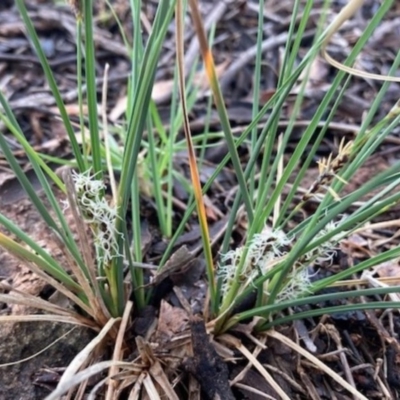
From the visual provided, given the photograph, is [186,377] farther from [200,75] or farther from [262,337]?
[200,75]

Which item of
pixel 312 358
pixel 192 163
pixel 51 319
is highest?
pixel 192 163

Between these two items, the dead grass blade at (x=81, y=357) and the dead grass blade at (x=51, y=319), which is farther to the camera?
the dead grass blade at (x=51, y=319)

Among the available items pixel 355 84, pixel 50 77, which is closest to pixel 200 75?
pixel 355 84

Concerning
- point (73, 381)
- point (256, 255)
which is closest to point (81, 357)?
point (73, 381)

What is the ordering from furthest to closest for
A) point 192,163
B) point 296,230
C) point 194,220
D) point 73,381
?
point 194,220
point 296,230
point 192,163
point 73,381

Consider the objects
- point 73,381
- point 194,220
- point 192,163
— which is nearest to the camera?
point 73,381

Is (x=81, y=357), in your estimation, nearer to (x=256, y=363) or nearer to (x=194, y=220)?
(x=256, y=363)

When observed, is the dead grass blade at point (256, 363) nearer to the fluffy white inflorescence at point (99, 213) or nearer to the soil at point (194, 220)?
the soil at point (194, 220)

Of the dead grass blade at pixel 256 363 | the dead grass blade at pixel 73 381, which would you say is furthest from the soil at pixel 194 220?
the dead grass blade at pixel 73 381
